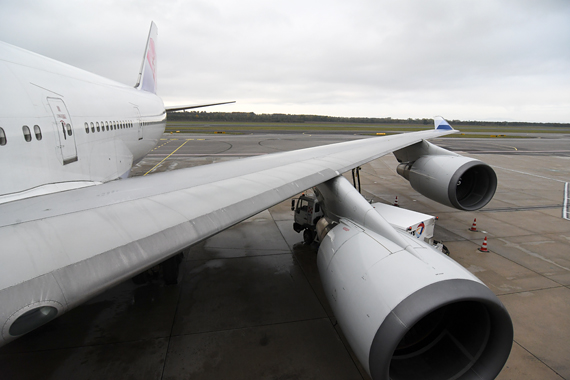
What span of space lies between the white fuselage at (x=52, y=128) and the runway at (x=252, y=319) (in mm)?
2626

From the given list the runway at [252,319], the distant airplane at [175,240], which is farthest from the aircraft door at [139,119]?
the runway at [252,319]

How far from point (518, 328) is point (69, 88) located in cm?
956

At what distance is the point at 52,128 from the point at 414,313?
5.72 metres

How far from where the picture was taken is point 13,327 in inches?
68.9

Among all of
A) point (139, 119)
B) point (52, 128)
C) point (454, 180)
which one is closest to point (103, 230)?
point (52, 128)

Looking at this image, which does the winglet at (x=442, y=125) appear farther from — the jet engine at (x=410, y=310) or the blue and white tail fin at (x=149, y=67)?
the blue and white tail fin at (x=149, y=67)

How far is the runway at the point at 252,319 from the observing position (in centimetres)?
451

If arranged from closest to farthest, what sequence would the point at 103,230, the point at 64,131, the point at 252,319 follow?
the point at 103,230
the point at 64,131
the point at 252,319

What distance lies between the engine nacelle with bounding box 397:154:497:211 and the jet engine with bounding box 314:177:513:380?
230 inches

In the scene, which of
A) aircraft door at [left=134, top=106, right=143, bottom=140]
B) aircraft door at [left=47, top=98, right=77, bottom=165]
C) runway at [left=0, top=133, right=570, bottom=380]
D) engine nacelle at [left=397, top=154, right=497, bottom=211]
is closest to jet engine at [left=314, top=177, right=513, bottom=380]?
runway at [left=0, top=133, right=570, bottom=380]

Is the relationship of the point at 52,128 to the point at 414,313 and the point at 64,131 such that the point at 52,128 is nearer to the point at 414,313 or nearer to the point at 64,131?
the point at 64,131

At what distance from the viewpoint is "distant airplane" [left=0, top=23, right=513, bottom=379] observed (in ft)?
7.07

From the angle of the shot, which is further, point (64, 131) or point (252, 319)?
point (252, 319)

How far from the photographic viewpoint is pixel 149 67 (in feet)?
52.2
